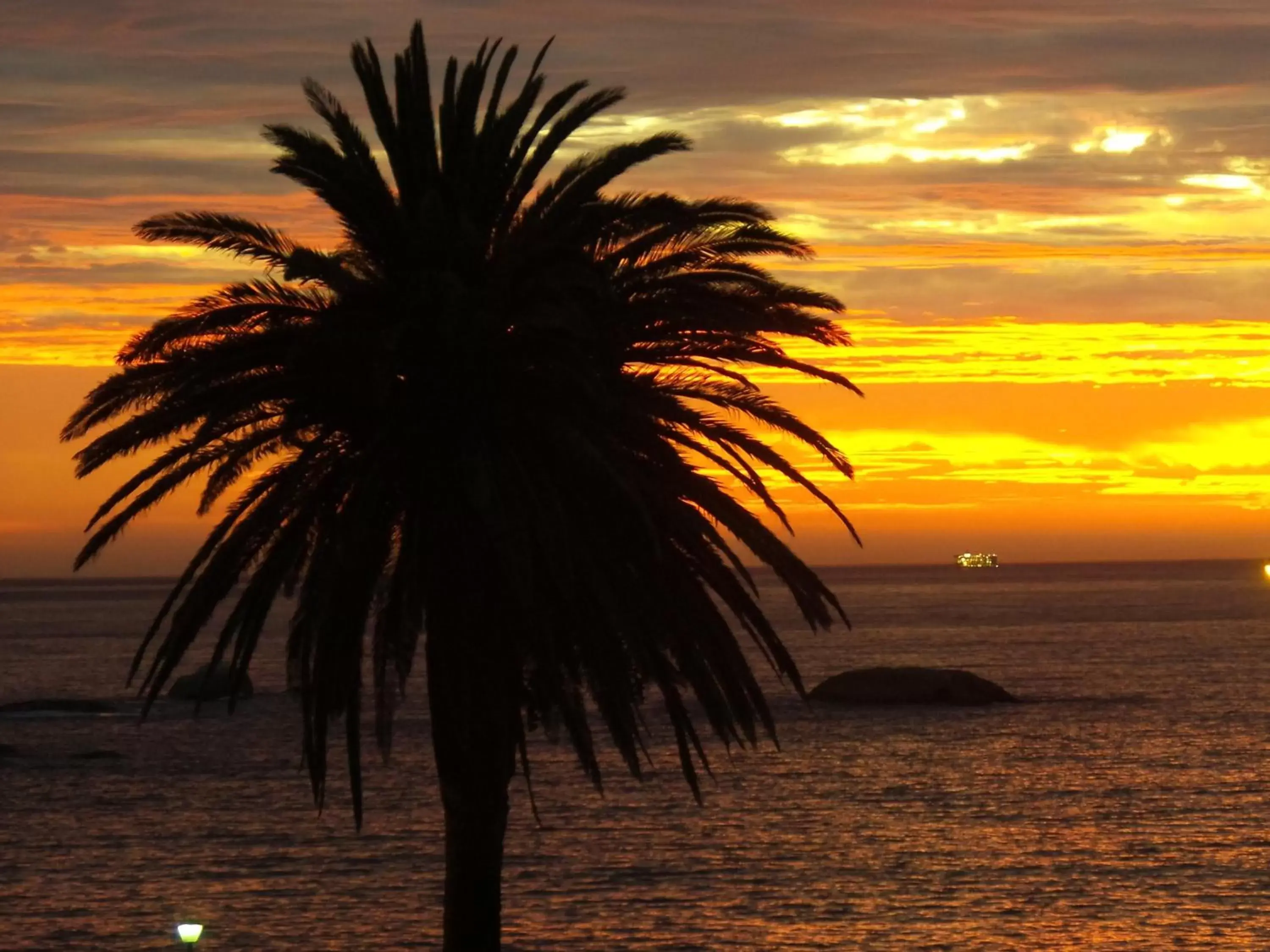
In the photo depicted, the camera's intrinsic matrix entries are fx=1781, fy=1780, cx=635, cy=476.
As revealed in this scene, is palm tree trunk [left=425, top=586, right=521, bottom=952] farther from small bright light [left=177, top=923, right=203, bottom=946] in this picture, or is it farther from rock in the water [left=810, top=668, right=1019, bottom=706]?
rock in the water [left=810, top=668, right=1019, bottom=706]

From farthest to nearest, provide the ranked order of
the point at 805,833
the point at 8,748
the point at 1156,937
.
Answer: the point at 8,748, the point at 805,833, the point at 1156,937

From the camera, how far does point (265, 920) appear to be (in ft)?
122

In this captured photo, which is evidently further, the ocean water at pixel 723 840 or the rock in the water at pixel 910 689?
the rock in the water at pixel 910 689

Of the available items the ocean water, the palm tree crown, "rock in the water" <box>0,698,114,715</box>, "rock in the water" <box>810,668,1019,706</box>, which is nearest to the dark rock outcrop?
the ocean water

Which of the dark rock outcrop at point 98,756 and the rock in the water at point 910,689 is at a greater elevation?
the dark rock outcrop at point 98,756

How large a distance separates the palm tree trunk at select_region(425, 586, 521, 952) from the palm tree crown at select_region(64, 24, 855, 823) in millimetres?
45

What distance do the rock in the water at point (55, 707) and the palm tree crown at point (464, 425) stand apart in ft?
227

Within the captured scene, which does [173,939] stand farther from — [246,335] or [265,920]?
[246,335]

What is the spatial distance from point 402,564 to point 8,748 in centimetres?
5463

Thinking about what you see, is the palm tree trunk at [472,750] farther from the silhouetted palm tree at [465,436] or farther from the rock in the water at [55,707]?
the rock in the water at [55,707]

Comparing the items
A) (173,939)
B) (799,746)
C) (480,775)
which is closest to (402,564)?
(480,775)

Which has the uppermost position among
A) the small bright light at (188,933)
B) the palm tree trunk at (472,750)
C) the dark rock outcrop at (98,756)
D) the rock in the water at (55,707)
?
the palm tree trunk at (472,750)

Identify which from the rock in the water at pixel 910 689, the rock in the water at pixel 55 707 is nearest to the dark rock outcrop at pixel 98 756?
the rock in the water at pixel 55 707

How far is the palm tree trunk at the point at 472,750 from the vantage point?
22.2 meters
